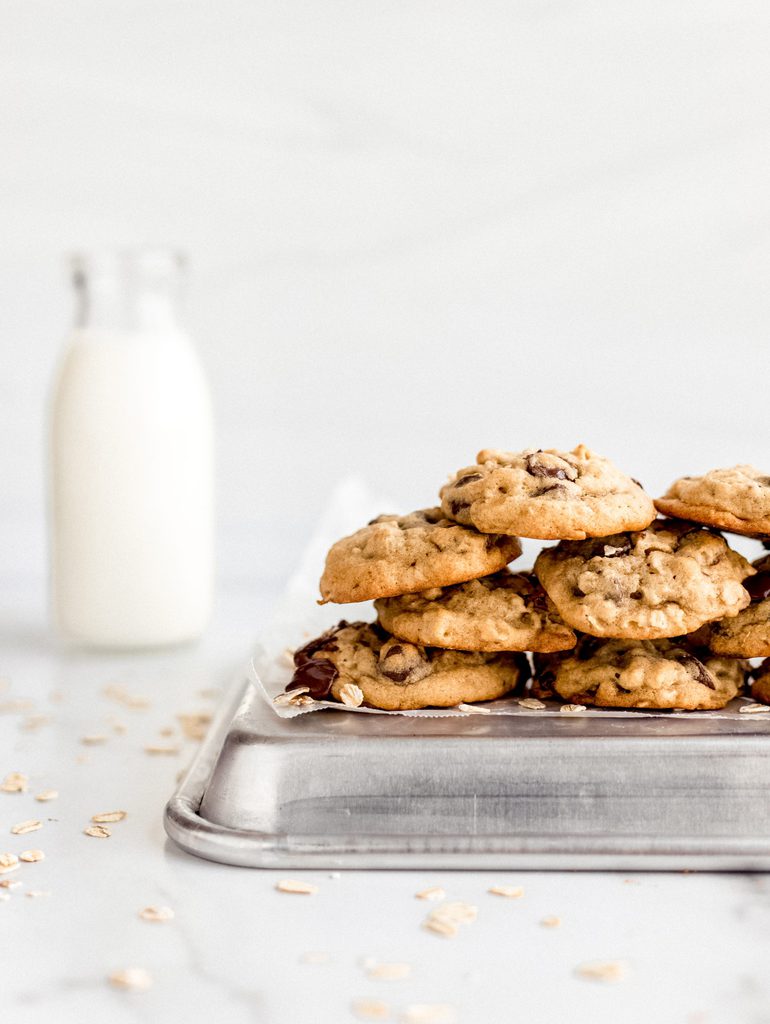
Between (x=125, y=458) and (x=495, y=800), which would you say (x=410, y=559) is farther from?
(x=125, y=458)

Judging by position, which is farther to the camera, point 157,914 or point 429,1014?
point 157,914

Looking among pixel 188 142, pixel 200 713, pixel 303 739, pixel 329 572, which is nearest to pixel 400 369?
pixel 188 142

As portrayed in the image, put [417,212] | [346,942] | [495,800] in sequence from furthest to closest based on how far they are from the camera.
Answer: [417,212], [495,800], [346,942]

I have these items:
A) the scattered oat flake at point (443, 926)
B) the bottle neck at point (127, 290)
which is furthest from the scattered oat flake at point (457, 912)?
the bottle neck at point (127, 290)

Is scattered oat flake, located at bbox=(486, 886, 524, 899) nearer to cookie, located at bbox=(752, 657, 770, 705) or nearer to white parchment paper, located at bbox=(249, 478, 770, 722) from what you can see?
white parchment paper, located at bbox=(249, 478, 770, 722)

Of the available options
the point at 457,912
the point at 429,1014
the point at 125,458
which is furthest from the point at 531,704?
the point at 125,458

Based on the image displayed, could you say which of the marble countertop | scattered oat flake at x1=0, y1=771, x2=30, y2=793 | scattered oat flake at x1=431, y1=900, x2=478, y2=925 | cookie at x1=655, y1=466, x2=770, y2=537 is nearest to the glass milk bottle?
scattered oat flake at x1=0, y1=771, x2=30, y2=793
